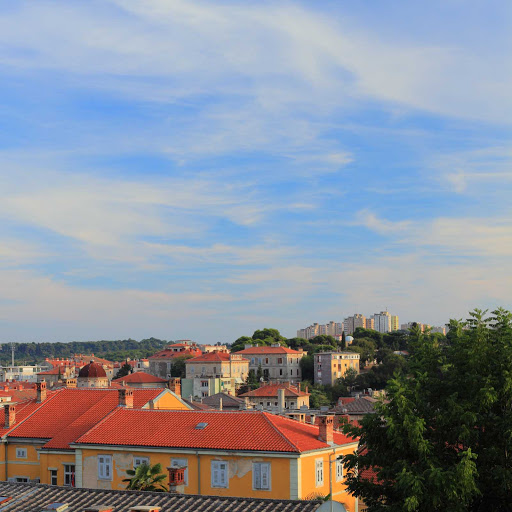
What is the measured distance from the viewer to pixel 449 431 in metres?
20.4

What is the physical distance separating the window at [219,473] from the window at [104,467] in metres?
5.27

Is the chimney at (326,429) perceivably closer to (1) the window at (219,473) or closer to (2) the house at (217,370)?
(1) the window at (219,473)

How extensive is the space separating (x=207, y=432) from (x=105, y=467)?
512cm

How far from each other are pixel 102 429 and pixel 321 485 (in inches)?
427

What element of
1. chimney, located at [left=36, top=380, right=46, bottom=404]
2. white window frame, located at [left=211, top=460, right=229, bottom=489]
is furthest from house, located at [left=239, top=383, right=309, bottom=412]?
white window frame, located at [left=211, top=460, right=229, bottom=489]

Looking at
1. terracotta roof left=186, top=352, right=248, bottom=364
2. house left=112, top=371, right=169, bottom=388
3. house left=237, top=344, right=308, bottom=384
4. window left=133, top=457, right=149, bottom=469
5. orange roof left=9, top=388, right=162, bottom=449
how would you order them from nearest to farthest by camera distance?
window left=133, top=457, right=149, bottom=469
orange roof left=9, top=388, right=162, bottom=449
house left=112, top=371, right=169, bottom=388
terracotta roof left=186, top=352, right=248, bottom=364
house left=237, top=344, right=308, bottom=384

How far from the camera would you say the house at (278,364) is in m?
153

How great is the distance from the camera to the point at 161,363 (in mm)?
166000

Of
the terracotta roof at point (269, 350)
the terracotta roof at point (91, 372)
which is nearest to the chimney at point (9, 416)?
the terracotta roof at point (91, 372)

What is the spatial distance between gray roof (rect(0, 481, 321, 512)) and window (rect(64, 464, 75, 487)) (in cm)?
1666

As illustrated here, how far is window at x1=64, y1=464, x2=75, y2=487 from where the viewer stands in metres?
37.9

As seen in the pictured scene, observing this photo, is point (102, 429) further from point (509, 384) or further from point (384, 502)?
point (509, 384)

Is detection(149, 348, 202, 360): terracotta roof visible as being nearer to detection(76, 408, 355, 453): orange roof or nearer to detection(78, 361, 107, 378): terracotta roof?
detection(78, 361, 107, 378): terracotta roof

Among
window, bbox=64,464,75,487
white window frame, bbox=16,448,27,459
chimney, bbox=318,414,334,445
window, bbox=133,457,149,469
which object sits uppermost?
chimney, bbox=318,414,334,445
